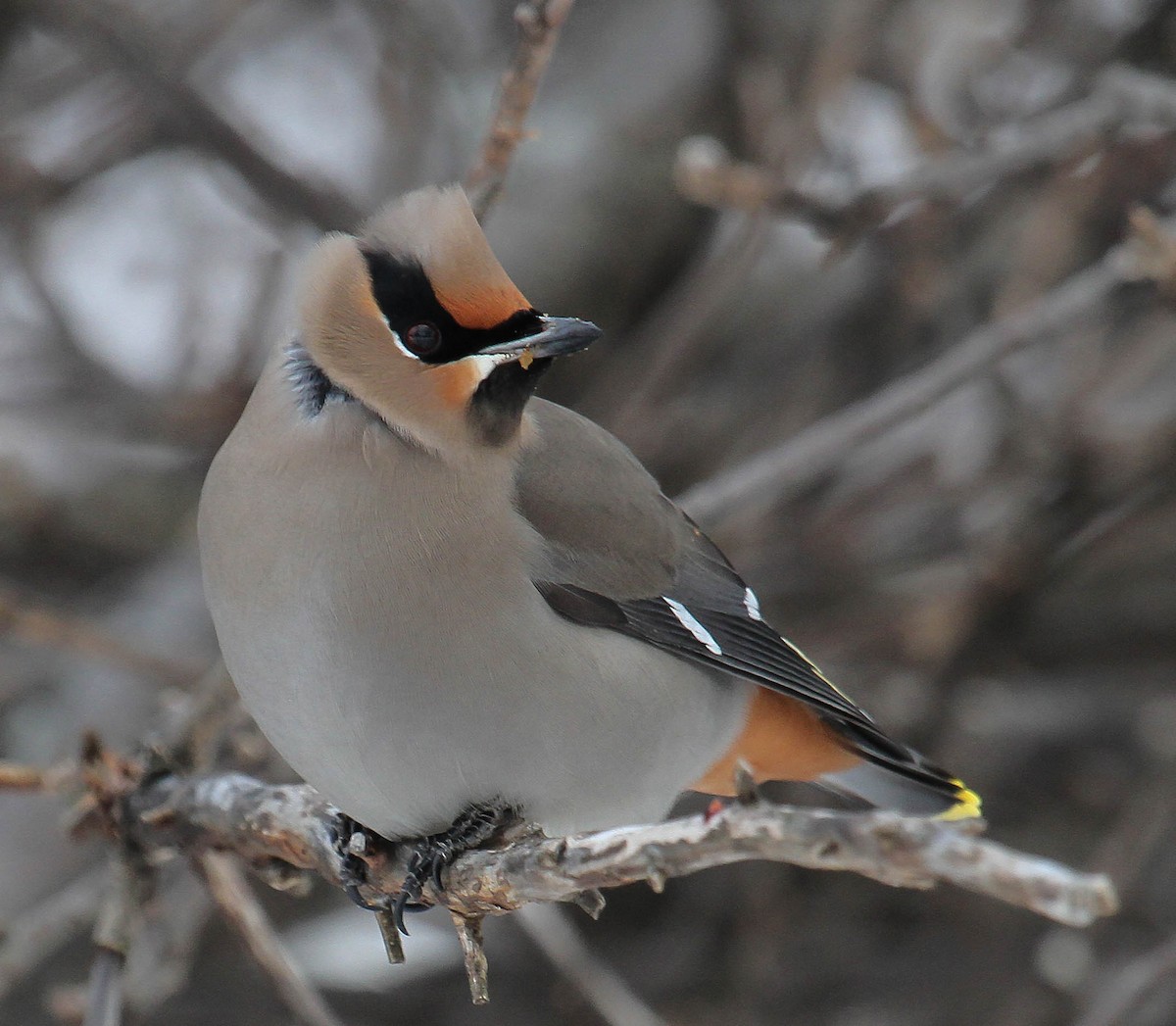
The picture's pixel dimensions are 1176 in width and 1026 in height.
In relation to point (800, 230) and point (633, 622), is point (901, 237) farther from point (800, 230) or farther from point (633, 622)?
point (633, 622)

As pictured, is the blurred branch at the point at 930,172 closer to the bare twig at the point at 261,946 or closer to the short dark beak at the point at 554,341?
the short dark beak at the point at 554,341

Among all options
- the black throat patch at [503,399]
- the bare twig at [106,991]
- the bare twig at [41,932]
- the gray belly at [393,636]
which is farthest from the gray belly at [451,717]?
the bare twig at [41,932]

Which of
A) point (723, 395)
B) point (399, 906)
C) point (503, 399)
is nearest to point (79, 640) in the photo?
point (399, 906)

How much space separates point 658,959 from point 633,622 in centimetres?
194

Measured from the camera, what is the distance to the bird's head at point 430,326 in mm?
2900

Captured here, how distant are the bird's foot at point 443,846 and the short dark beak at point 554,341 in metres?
0.85

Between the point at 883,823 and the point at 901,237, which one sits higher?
the point at 901,237

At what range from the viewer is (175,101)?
4.30m

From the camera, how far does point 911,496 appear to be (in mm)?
5086

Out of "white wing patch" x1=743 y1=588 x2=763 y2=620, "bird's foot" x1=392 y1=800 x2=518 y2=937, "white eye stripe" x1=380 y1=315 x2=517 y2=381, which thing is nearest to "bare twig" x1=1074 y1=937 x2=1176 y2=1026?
"white wing patch" x1=743 y1=588 x2=763 y2=620

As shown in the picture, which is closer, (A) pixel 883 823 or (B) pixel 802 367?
(A) pixel 883 823

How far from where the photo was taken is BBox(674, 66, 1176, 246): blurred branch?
3762mm

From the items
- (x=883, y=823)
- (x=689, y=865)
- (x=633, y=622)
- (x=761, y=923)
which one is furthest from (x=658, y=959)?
(x=883, y=823)

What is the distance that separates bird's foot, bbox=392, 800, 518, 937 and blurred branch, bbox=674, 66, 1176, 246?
155cm
